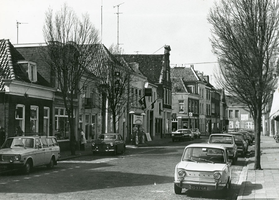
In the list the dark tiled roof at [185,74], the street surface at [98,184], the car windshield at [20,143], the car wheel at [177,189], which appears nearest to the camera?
the street surface at [98,184]

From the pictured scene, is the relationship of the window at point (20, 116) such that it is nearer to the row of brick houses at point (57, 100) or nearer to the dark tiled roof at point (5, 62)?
the row of brick houses at point (57, 100)

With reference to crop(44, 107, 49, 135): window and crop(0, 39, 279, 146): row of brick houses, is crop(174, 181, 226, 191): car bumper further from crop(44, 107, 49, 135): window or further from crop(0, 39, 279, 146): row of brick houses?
crop(44, 107, 49, 135): window

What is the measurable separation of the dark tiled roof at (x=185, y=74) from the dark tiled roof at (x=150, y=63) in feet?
55.3

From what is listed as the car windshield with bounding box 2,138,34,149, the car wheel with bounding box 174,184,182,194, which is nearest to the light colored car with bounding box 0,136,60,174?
the car windshield with bounding box 2,138,34,149

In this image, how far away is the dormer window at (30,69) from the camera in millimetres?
28188

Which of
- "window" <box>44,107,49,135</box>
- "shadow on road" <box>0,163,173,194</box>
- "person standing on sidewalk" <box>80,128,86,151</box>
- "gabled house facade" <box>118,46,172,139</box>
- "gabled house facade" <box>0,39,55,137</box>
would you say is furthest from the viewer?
"gabled house facade" <box>118,46,172,139</box>

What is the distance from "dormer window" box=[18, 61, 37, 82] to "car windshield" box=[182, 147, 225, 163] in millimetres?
17642

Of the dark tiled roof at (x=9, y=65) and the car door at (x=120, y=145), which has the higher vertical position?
the dark tiled roof at (x=9, y=65)

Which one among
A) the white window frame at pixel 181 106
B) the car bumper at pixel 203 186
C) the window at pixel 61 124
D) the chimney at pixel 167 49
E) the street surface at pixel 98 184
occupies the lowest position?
the street surface at pixel 98 184

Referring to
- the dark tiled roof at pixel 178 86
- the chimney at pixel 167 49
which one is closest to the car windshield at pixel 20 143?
the chimney at pixel 167 49

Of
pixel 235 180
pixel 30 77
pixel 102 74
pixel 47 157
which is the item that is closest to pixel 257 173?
pixel 235 180

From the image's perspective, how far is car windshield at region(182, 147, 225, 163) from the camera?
43.2 ft

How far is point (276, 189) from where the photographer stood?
12922 millimetres

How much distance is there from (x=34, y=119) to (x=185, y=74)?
5829 centimetres
